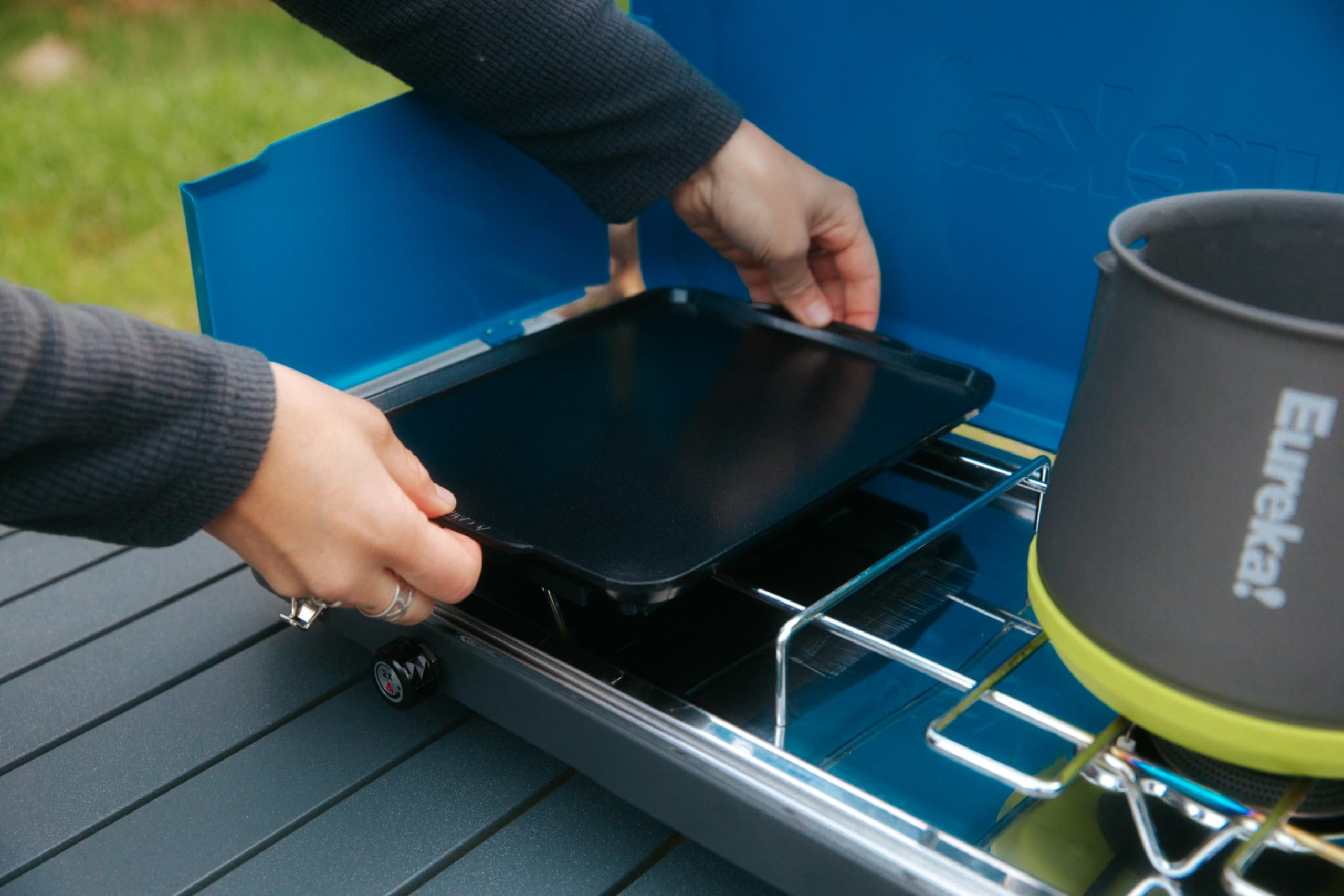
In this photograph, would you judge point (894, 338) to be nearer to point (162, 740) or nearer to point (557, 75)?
point (557, 75)

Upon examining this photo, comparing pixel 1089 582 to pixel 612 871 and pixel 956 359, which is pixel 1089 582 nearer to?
pixel 612 871

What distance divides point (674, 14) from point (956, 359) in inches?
16.1

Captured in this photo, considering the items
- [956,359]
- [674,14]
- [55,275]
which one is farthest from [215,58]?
[956,359]

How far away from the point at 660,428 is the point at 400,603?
0.85ft

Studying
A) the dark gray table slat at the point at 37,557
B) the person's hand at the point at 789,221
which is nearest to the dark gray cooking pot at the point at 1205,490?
the person's hand at the point at 789,221

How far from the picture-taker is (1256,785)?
1.71ft

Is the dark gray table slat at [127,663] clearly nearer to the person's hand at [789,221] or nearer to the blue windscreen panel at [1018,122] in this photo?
the person's hand at [789,221]

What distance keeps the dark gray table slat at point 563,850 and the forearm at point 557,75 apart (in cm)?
51

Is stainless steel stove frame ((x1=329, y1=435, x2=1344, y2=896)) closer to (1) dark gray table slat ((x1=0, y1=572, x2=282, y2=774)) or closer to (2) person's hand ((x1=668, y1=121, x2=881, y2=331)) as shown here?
(1) dark gray table slat ((x1=0, y1=572, x2=282, y2=774))

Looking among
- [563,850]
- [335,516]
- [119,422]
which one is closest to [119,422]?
[119,422]

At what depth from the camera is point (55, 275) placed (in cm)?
249

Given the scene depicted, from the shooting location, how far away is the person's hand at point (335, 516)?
577 mm

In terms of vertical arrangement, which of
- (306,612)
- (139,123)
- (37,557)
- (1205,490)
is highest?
(1205,490)

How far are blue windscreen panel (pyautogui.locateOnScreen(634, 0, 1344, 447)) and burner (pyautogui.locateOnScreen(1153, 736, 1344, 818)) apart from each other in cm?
39
